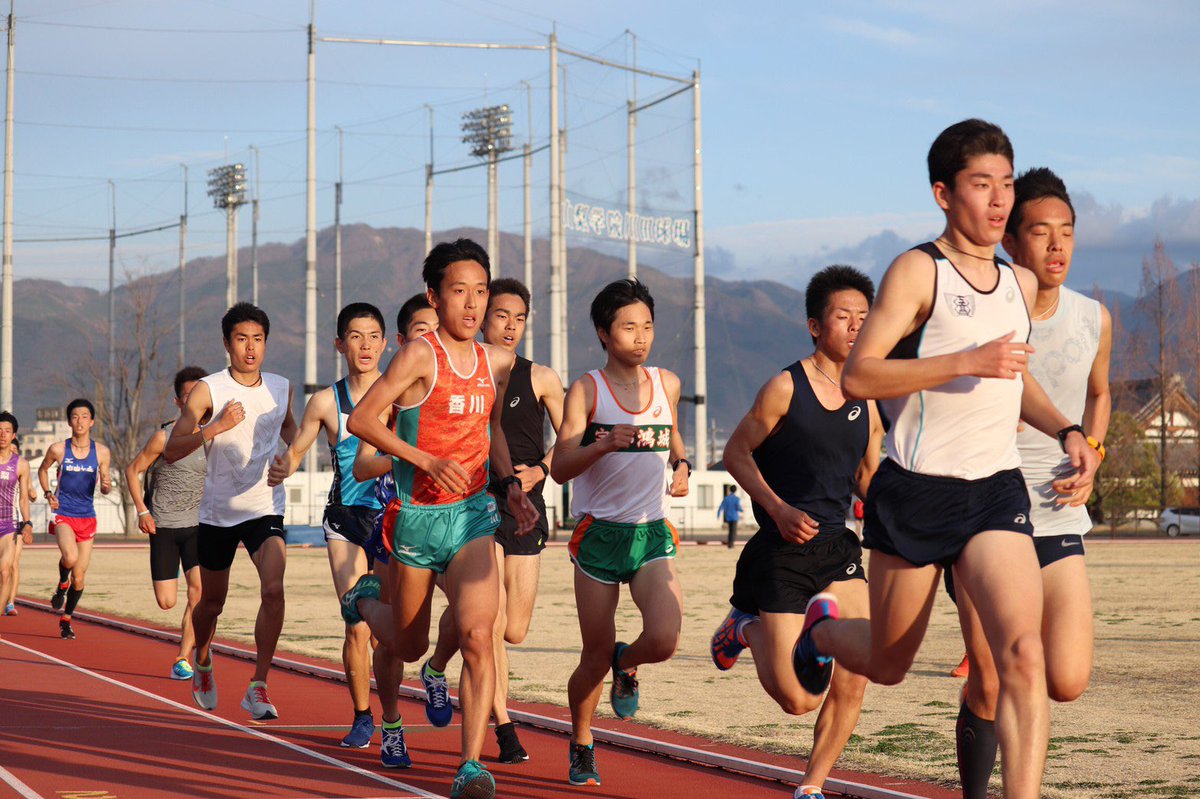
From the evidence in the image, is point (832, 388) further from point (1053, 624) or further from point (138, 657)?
point (138, 657)

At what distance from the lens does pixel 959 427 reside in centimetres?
530

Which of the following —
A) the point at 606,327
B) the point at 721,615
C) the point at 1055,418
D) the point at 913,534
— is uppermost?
the point at 606,327

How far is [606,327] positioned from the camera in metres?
7.81

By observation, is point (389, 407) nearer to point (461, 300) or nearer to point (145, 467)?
point (461, 300)

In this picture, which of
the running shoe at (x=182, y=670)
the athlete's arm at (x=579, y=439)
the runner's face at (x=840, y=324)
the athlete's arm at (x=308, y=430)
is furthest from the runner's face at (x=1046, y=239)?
the running shoe at (x=182, y=670)

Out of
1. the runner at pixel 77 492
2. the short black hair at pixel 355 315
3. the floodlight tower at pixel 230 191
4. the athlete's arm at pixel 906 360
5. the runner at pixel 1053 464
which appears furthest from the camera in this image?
the floodlight tower at pixel 230 191

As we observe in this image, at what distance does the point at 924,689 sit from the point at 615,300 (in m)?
5.21

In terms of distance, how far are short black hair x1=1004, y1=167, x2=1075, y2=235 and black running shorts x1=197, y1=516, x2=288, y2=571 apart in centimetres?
530

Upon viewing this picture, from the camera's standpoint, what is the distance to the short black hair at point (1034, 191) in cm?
639

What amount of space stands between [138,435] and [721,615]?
2249 inches

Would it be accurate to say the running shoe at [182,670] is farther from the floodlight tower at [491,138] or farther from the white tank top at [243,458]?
the floodlight tower at [491,138]

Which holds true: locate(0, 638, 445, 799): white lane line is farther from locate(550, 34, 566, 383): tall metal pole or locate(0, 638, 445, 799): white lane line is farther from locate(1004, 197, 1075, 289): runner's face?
locate(550, 34, 566, 383): tall metal pole

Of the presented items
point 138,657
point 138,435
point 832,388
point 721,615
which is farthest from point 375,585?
point 138,435

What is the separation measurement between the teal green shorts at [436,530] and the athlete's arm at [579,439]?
16.3 inches
